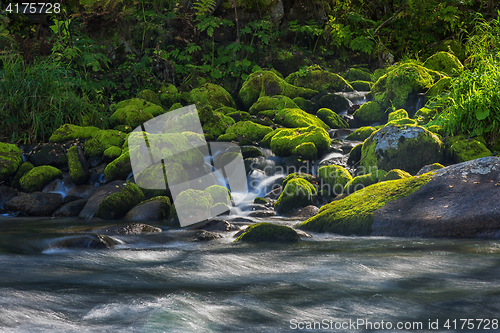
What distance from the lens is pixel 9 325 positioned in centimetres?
241

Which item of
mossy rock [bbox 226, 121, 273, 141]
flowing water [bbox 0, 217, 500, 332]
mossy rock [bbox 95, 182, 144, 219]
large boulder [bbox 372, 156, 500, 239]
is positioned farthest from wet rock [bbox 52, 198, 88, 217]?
large boulder [bbox 372, 156, 500, 239]

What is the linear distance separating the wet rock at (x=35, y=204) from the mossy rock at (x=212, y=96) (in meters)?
4.91

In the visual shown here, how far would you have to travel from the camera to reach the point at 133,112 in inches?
379

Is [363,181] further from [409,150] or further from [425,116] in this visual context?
[425,116]

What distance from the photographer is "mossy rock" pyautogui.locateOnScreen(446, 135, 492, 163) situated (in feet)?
22.0

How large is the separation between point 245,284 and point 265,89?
355 inches

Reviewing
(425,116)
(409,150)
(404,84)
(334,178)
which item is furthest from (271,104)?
(409,150)

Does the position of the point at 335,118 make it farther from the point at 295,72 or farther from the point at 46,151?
the point at 46,151

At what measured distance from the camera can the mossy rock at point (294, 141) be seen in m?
8.22

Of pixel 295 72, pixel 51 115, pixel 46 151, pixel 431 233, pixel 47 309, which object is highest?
pixel 295 72

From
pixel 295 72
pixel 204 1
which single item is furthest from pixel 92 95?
pixel 295 72

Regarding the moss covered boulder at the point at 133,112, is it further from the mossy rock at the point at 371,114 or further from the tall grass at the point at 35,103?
the mossy rock at the point at 371,114

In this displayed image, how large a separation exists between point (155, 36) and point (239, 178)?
6.93 metres

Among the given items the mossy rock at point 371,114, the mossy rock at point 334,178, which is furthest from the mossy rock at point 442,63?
the mossy rock at point 334,178
